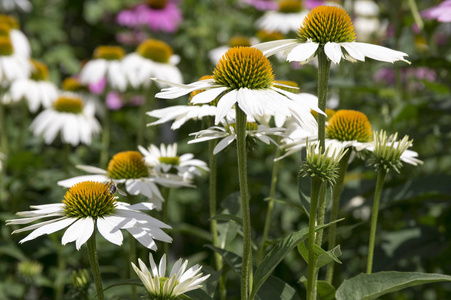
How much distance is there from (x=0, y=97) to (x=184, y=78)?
0.97 meters

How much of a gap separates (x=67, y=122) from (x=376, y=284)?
163 cm

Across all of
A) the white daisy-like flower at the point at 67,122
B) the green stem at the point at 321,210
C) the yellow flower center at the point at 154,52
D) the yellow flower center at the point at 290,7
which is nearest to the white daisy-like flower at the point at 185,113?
the green stem at the point at 321,210

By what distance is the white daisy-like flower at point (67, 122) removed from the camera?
2.09 metres

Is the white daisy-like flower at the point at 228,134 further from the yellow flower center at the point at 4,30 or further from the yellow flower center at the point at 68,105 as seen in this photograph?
the yellow flower center at the point at 4,30

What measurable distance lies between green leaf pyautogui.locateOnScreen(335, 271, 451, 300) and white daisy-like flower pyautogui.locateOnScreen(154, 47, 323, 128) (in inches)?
9.9

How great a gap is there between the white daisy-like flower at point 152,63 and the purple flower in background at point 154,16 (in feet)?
2.09

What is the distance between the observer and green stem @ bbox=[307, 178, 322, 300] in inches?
30.3

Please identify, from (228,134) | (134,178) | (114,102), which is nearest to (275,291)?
(228,134)

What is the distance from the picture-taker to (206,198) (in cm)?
240

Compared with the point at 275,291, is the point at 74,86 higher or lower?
higher

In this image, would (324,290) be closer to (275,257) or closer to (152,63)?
(275,257)

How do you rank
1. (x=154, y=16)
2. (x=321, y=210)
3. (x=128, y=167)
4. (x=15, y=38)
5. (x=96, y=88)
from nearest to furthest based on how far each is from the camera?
(x=321, y=210) < (x=128, y=167) < (x=15, y=38) < (x=96, y=88) < (x=154, y=16)

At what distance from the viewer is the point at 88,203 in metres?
0.85

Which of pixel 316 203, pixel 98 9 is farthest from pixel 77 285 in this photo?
pixel 98 9
